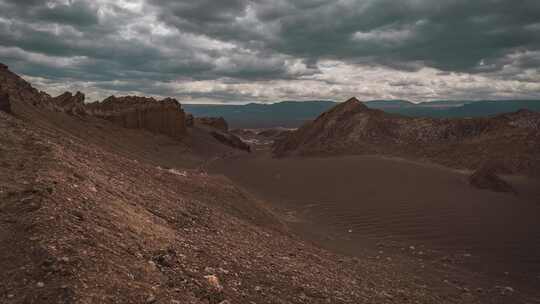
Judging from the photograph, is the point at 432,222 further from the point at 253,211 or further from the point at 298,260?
the point at 298,260

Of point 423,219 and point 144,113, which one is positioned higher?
point 144,113

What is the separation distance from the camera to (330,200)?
58.1 feet

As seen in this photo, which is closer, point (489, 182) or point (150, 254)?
point (150, 254)

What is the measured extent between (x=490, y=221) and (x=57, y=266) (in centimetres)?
1303

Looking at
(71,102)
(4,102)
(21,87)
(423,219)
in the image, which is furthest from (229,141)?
(423,219)

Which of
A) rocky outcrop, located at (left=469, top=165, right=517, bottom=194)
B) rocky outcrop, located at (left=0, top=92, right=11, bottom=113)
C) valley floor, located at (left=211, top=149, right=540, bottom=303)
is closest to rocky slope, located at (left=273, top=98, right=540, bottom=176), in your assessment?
valley floor, located at (left=211, top=149, right=540, bottom=303)

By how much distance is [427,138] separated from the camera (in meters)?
27.3

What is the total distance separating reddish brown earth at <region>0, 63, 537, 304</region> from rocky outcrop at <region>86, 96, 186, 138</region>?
3043 centimetres

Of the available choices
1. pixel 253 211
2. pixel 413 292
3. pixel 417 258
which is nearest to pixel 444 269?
pixel 417 258

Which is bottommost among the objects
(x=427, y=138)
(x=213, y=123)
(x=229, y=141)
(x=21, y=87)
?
(x=229, y=141)

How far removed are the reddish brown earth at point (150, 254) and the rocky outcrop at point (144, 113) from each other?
30433 mm

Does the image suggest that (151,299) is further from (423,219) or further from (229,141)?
(229,141)

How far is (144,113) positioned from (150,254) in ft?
126

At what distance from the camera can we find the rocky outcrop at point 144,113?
39.2 m
